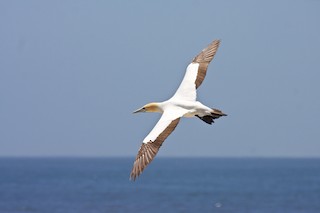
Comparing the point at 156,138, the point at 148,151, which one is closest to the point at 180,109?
the point at 156,138

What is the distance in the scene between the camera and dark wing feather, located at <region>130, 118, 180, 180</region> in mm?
15444

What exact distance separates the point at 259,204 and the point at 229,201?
4737 millimetres

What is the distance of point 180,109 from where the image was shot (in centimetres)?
1703

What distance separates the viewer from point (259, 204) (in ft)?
228

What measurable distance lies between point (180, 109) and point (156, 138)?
3.37 feet

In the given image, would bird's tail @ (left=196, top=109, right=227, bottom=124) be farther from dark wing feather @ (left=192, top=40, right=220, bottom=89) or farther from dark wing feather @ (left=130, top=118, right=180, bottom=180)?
dark wing feather @ (left=192, top=40, right=220, bottom=89)

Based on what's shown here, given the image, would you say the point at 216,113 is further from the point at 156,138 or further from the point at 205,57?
the point at 205,57

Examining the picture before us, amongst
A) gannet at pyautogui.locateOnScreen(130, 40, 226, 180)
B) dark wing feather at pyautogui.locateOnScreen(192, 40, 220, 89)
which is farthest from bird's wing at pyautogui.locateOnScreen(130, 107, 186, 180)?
dark wing feather at pyautogui.locateOnScreen(192, 40, 220, 89)

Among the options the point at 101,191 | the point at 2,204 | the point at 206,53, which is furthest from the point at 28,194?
the point at 206,53

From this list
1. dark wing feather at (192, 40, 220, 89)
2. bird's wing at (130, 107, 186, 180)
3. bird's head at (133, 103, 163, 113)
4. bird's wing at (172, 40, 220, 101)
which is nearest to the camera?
bird's wing at (130, 107, 186, 180)

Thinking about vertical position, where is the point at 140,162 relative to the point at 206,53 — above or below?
below

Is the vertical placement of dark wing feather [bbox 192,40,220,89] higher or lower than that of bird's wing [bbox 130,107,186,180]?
higher

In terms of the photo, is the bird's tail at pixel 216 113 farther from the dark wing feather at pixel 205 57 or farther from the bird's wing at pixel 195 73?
the dark wing feather at pixel 205 57

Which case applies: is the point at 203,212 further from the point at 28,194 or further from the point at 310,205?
the point at 28,194
